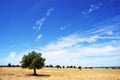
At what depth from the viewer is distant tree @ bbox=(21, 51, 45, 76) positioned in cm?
6594

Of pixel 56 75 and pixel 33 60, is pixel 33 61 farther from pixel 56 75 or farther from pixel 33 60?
pixel 56 75

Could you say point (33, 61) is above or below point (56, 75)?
above

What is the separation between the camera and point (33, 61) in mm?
65812

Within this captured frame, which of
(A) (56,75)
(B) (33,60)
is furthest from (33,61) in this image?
(A) (56,75)

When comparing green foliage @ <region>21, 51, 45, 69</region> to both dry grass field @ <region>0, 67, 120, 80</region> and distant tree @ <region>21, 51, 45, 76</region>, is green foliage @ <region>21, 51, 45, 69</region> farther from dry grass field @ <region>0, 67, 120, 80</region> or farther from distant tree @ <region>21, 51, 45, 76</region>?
dry grass field @ <region>0, 67, 120, 80</region>

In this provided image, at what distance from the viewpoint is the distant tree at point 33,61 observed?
65.9 metres

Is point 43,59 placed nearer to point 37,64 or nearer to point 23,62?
point 37,64

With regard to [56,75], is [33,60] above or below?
above

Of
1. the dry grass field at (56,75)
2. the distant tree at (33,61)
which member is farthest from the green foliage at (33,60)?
the dry grass field at (56,75)

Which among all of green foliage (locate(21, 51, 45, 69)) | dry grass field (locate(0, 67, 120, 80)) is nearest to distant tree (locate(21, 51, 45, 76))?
green foliage (locate(21, 51, 45, 69))

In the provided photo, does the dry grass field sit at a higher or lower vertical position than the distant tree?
lower

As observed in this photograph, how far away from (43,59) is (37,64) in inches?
125

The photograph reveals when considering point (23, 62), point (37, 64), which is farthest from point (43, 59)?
point (23, 62)

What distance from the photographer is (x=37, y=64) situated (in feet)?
217
